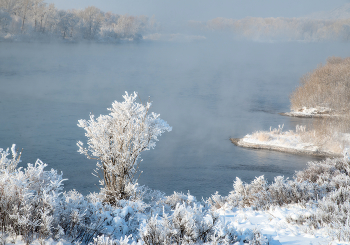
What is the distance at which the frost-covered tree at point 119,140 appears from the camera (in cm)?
869

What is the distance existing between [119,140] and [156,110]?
3390 centimetres

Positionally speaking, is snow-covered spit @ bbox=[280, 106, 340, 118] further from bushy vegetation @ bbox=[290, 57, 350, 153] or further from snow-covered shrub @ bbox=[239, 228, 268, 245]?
snow-covered shrub @ bbox=[239, 228, 268, 245]

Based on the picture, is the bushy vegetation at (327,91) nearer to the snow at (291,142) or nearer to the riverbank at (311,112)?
the riverbank at (311,112)

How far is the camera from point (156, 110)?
140 ft

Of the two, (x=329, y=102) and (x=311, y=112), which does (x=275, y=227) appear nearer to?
(x=329, y=102)

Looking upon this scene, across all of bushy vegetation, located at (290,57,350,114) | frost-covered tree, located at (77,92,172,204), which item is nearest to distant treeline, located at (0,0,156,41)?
bushy vegetation, located at (290,57,350,114)

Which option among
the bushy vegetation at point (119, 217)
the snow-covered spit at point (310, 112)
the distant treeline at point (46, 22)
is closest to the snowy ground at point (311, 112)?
the snow-covered spit at point (310, 112)

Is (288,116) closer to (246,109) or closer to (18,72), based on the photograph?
(246,109)

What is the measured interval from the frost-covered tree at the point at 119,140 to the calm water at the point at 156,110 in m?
8.80

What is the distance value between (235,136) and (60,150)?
15.9m

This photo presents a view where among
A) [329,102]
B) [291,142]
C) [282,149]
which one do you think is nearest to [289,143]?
[291,142]

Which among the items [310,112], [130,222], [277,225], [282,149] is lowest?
[282,149]

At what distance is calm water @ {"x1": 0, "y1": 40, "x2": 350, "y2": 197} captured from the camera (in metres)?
20.9

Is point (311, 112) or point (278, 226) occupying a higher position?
point (311, 112)
